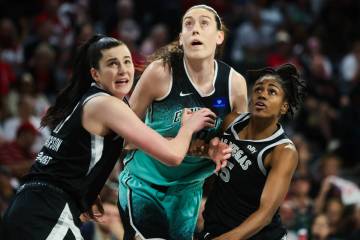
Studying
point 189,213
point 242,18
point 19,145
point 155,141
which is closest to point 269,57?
point 242,18

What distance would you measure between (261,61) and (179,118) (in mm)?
7279

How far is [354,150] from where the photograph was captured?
1168 centimetres

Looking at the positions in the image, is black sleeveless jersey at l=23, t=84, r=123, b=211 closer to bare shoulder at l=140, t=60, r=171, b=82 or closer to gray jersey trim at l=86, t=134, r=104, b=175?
gray jersey trim at l=86, t=134, r=104, b=175

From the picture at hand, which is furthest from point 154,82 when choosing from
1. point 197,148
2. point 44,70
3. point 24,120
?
point 44,70

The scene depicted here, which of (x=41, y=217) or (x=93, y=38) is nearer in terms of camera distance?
(x=41, y=217)

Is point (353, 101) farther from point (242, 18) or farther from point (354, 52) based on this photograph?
point (242, 18)

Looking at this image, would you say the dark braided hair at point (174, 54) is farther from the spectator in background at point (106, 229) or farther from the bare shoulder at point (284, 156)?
the spectator in background at point (106, 229)

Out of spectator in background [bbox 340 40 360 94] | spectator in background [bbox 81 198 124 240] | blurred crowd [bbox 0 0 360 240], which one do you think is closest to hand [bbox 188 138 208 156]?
spectator in background [bbox 81 198 124 240]

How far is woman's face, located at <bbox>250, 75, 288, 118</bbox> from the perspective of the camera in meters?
5.44

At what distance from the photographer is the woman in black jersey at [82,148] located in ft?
15.4

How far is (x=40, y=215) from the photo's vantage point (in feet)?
15.3

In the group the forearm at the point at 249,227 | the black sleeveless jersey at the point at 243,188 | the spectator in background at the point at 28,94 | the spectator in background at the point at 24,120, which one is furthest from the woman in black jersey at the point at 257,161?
the spectator in background at the point at 28,94

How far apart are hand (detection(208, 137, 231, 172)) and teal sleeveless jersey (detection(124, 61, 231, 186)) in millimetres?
233

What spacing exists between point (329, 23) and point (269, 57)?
187 centimetres
